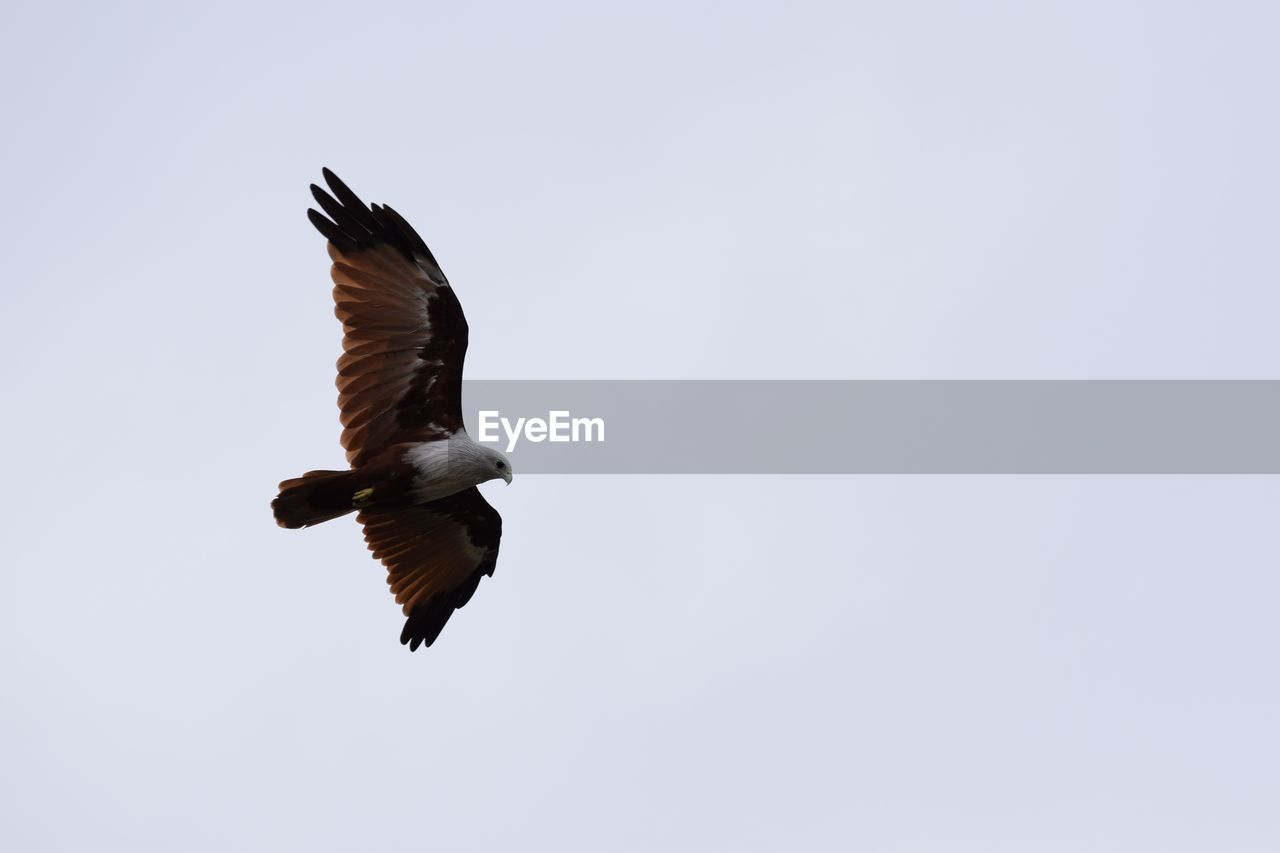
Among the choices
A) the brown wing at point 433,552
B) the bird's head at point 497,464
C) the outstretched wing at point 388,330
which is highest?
the outstretched wing at point 388,330

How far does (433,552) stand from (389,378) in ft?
7.90

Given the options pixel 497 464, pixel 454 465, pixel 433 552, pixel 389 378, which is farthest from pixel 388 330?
pixel 433 552

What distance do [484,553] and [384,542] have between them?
1099mm

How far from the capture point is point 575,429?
63.8 ft

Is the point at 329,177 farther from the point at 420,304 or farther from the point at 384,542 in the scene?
the point at 384,542

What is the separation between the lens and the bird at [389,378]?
1508 cm

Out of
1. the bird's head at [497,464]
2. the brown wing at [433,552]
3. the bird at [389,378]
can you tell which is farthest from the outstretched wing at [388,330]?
the brown wing at [433,552]

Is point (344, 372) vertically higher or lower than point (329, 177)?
lower

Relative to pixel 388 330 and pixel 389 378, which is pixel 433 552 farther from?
pixel 388 330

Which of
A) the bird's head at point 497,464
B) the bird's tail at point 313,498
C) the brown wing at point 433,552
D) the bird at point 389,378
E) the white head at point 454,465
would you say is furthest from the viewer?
the brown wing at point 433,552

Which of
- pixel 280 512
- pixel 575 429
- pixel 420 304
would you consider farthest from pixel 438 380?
pixel 575 429

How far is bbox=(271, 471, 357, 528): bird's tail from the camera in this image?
14742mm

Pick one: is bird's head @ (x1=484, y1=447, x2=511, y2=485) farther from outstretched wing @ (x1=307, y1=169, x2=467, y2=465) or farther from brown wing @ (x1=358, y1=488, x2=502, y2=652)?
brown wing @ (x1=358, y1=488, x2=502, y2=652)

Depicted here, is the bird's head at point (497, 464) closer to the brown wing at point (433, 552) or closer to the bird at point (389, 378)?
the bird at point (389, 378)
